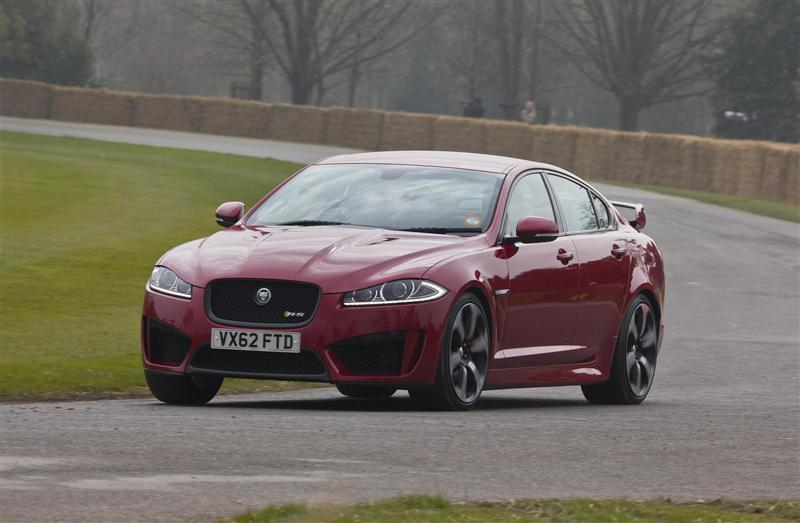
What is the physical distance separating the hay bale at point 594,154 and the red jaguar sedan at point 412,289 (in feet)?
137

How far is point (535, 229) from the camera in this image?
33.2 feet

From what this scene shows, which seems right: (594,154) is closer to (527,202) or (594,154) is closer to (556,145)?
(556,145)

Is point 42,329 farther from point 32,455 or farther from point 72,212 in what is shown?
point 72,212

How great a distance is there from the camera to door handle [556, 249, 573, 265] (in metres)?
10.7

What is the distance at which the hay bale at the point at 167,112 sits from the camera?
7031 centimetres

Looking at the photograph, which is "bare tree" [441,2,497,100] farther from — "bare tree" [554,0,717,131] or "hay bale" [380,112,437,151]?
"hay bale" [380,112,437,151]

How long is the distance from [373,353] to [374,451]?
58.2 inches

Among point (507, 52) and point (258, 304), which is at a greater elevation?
point (507, 52)

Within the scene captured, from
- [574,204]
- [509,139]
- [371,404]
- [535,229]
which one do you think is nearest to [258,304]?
[371,404]

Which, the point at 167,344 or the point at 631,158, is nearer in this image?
the point at 167,344

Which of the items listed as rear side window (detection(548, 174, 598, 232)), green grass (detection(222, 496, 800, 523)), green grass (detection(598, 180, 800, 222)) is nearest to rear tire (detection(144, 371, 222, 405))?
rear side window (detection(548, 174, 598, 232))

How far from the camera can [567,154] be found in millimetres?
55094

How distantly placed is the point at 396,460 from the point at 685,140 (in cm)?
4407

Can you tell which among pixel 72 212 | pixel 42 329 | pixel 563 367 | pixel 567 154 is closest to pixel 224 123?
pixel 567 154
